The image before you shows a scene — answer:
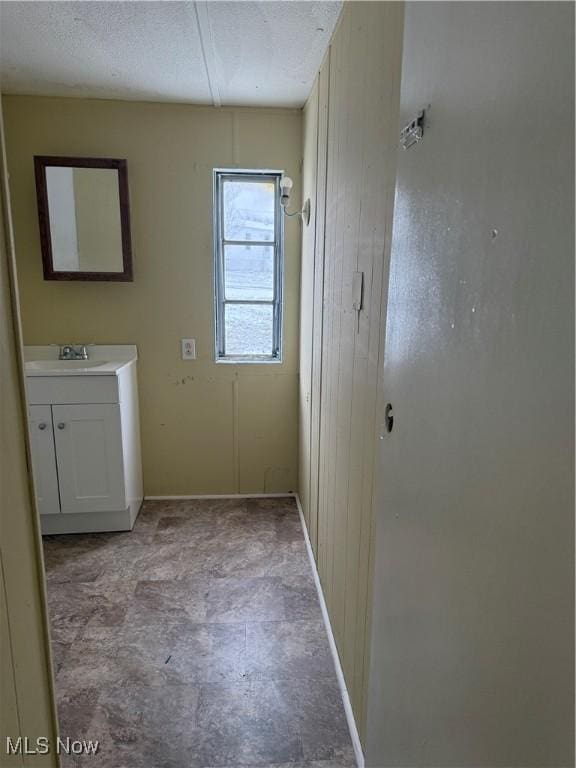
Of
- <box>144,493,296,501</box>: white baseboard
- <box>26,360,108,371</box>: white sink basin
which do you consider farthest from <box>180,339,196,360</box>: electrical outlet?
<box>144,493,296,501</box>: white baseboard

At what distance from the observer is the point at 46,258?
8.70 feet

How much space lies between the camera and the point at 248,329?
9.72 ft

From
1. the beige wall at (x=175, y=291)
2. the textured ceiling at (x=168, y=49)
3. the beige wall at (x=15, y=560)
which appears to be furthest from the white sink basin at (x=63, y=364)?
the beige wall at (x=15, y=560)

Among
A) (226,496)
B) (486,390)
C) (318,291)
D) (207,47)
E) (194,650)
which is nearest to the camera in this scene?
(486,390)

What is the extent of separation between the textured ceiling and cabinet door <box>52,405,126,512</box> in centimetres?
164

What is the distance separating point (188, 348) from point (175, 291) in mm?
355

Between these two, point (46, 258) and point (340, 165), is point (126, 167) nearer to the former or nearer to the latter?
point (46, 258)

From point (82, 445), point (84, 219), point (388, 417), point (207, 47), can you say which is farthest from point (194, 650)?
point (207, 47)

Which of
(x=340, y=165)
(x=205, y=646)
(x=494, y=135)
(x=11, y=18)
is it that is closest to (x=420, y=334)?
(x=494, y=135)

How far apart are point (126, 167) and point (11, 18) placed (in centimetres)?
90

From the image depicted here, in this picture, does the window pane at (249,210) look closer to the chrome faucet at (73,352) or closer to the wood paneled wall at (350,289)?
the wood paneled wall at (350,289)

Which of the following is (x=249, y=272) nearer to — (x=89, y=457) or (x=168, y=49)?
(x=168, y=49)

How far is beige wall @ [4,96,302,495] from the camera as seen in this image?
261 cm

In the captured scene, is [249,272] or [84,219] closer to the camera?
[84,219]
